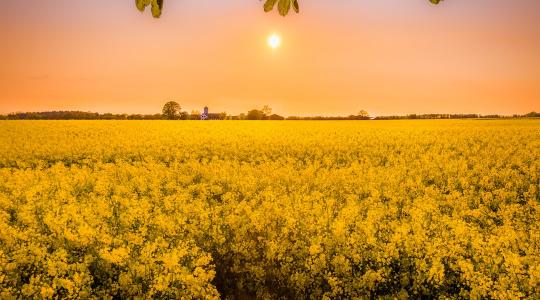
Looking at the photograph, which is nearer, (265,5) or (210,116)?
(265,5)

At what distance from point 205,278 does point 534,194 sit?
9.19m

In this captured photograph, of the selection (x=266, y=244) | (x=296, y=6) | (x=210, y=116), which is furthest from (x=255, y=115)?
(x=296, y=6)

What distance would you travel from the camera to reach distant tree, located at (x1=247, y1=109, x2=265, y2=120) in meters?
88.6

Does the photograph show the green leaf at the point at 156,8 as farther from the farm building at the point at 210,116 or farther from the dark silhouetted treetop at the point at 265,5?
the farm building at the point at 210,116

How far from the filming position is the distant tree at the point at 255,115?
8862cm

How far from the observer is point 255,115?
294ft

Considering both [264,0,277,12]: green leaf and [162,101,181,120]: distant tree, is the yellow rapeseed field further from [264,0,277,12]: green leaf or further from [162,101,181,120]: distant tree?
[162,101,181,120]: distant tree

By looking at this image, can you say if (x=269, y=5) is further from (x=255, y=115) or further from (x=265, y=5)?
(x=255, y=115)

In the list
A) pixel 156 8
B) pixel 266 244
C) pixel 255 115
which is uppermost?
pixel 156 8

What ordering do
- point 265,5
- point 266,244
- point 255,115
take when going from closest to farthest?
point 265,5, point 266,244, point 255,115

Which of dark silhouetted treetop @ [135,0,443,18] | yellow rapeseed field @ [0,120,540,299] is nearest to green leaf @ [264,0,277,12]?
dark silhouetted treetop @ [135,0,443,18]

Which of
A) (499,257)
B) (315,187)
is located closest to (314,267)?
(499,257)

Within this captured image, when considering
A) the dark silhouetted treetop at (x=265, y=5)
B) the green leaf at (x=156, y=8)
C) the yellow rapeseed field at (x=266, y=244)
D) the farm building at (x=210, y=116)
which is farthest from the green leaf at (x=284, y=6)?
the farm building at (x=210, y=116)

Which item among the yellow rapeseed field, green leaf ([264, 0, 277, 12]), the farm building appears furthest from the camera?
the farm building
